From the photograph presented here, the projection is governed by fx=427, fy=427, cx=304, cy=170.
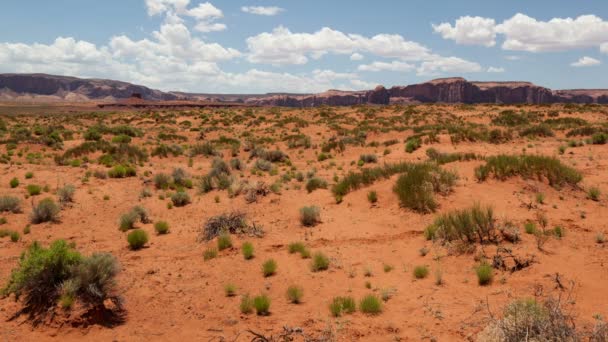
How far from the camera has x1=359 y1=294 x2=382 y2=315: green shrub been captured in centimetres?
656

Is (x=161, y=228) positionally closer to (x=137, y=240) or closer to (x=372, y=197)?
(x=137, y=240)

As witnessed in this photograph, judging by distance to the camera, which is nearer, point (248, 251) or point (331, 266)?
point (331, 266)

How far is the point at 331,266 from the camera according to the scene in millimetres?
8688

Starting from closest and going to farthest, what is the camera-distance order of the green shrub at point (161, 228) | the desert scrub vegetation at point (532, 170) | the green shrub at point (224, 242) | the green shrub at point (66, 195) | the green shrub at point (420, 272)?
the green shrub at point (420, 272), the green shrub at point (224, 242), the green shrub at point (161, 228), the desert scrub vegetation at point (532, 170), the green shrub at point (66, 195)

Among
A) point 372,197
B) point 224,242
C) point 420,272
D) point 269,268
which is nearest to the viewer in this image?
point 420,272

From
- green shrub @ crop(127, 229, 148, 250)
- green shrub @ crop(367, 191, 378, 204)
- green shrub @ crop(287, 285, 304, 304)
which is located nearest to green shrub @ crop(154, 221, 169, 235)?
green shrub @ crop(127, 229, 148, 250)

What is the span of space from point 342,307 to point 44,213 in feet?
32.0

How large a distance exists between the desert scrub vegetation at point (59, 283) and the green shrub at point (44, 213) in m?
5.44

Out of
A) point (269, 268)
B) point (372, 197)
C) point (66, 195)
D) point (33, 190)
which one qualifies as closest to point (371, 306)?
point (269, 268)

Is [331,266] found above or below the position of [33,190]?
below

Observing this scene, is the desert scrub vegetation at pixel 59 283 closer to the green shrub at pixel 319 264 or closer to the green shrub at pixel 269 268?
the green shrub at pixel 269 268

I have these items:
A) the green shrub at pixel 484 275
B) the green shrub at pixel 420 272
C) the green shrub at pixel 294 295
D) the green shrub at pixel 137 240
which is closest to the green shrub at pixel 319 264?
the green shrub at pixel 294 295

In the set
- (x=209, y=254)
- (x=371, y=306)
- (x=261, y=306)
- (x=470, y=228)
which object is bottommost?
(x=209, y=254)

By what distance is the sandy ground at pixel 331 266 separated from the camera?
20.7 ft
